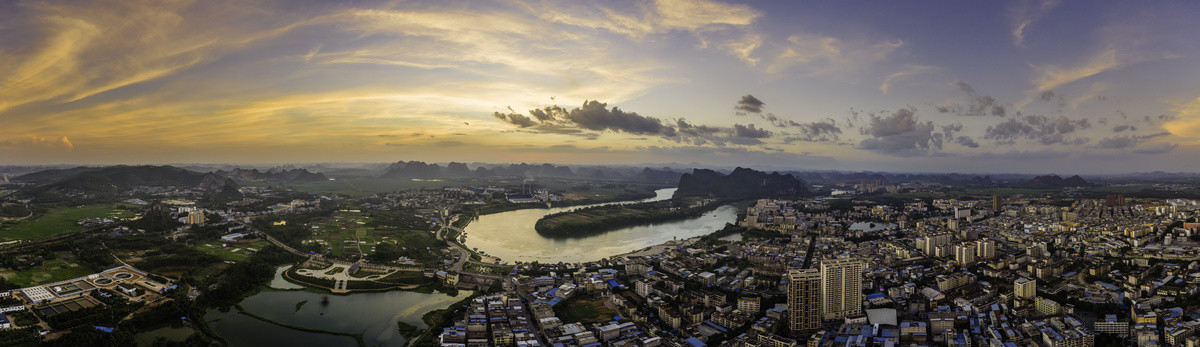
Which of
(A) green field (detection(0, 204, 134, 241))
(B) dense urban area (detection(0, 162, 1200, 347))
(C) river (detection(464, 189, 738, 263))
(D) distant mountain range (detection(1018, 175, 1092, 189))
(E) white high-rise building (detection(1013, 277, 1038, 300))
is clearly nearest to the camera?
(B) dense urban area (detection(0, 162, 1200, 347))

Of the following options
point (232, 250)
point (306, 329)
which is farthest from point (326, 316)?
point (232, 250)

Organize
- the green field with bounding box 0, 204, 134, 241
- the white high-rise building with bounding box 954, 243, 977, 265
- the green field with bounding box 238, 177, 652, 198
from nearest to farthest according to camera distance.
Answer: the white high-rise building with bounding box 954, 243, 977, 265 < the green field with bounding box 0, 204, 134, 241 < the green field with bounding box 238, 177, 652, 198

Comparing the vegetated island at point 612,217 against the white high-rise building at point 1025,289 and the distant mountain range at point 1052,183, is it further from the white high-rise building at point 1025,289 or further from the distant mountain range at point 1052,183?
the distant mountain range at point 1052,183

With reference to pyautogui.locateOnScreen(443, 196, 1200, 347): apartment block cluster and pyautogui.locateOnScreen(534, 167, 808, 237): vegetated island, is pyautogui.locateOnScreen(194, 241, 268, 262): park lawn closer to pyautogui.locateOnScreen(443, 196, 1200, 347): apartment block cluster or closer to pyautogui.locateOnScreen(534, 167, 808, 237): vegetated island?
pyautogui.locateOnScreen(443, 196, 1200, 347): apartment block cluster

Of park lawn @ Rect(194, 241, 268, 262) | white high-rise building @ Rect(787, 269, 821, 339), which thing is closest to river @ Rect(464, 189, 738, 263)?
park lawn @ Rect(194, 241, 268, 262)

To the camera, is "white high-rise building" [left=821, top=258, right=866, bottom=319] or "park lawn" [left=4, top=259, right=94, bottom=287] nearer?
"white high-rise building" [left=821, top=258, right=866, bottom=319]

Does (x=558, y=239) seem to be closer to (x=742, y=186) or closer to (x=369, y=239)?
(x=369, y=239)

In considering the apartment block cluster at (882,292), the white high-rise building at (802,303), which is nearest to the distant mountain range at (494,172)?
the apartment block cluster at (882,292)
